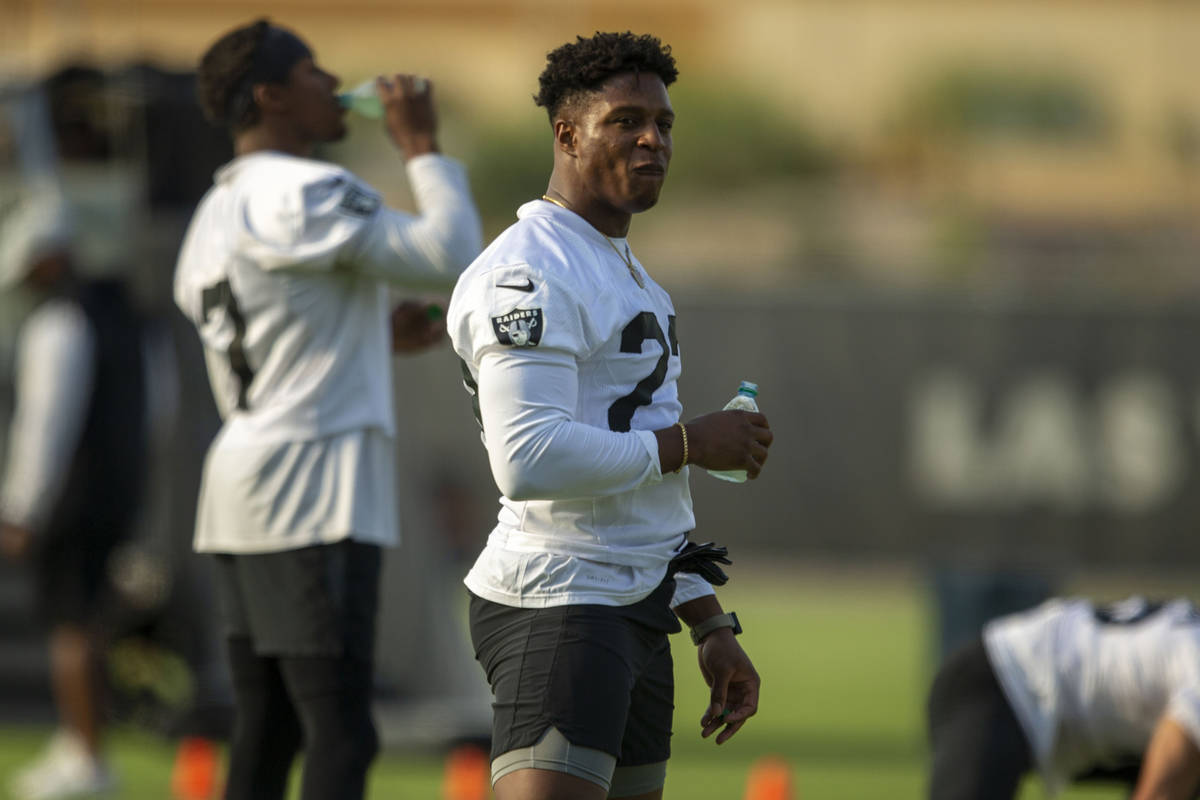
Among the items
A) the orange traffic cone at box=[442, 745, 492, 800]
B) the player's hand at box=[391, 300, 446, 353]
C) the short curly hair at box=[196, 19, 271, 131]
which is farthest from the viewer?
the orange traffic cone at box=[442, 745, 492, 800]

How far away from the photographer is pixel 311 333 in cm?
440

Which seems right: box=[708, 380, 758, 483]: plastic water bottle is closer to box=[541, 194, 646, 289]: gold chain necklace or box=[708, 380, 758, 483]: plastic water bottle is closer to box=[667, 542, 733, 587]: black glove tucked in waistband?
box=[667, 542, 733, 587]: black glove tucked in waistband

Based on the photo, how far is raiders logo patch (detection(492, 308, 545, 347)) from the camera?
317 centimetres

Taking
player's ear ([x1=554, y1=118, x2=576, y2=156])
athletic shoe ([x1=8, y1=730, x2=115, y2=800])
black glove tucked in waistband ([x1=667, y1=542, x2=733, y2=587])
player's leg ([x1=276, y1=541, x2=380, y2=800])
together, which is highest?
player's ear ([x1=554, y1=118, x2=576, y2=156])

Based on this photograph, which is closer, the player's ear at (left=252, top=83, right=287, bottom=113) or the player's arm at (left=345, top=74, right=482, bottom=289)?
the player's arm at (left=345, top=74, right=482, bottom=289)

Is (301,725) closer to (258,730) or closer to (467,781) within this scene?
(258,730)

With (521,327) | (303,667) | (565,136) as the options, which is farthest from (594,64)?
(303,667)

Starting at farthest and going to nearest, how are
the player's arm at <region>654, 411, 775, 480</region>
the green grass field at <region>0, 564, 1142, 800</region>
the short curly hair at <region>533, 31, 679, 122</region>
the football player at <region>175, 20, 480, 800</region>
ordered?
the green grass field at <region>0, 564, 1142, 800</region> < the football player at <region>175, 20, 480, 800</region> < the short curly hair at <region>533, 31, 679, 122</region> < the player's arm at <region>654, 411, 775, 480</region>

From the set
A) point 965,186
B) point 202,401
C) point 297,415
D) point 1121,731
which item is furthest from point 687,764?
point 965,186

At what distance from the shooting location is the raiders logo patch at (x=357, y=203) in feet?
14.1

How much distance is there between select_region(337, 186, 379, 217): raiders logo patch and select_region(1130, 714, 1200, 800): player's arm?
Answer: 229 centimetres

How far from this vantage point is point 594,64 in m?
3.41

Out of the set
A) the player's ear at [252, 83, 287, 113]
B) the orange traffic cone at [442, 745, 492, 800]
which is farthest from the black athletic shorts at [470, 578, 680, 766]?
the orange traffic cone at [442, 745, 492, 800]

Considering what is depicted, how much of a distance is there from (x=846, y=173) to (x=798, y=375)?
24.5m
